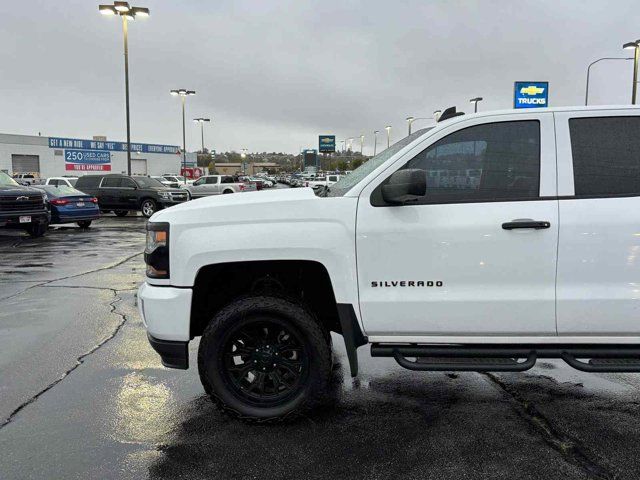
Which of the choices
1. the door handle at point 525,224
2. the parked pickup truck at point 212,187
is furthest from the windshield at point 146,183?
the door handle at point 525,224

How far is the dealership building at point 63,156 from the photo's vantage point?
61875 millimetres

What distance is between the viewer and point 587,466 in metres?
3.05

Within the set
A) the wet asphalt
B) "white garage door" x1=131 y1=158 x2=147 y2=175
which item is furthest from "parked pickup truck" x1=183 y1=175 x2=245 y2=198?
"white garage door" x1=131 y1=158 x2=147 y2=175

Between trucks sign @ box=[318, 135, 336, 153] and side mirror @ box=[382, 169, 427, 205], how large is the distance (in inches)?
2412

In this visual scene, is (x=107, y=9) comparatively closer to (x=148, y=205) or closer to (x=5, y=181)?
(x=148, y=205)

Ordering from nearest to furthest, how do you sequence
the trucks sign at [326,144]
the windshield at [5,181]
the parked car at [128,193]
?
the windshield at [5,181] → the parked car at [128,193] → the trucks sign at [326,144]

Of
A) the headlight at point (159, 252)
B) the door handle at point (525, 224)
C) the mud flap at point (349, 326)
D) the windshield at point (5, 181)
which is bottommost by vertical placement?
the mud flap at point (349, 326)

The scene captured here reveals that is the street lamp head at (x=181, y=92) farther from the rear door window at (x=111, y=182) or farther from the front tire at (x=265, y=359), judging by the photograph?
the front tire at (x=265, y=359)

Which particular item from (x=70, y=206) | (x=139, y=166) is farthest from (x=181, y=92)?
(x=139, y=166)

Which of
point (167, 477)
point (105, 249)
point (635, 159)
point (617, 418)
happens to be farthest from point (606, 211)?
point (105, 249)

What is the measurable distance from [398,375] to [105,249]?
1011 centimetres

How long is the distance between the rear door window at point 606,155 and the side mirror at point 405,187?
104cm

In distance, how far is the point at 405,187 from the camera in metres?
3.19

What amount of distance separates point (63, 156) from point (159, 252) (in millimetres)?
71433
